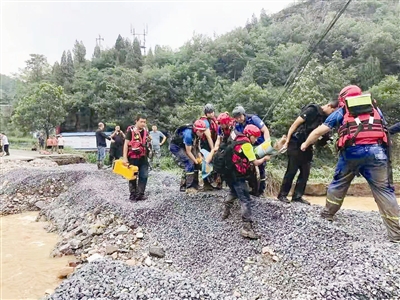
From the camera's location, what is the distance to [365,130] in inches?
142

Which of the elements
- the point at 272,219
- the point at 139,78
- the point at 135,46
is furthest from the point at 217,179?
the point at 135,46

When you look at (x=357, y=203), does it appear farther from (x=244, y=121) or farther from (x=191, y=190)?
(x=244, y=121)

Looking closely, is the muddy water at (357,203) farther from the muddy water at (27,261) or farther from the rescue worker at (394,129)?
the muddy water at (27,261)

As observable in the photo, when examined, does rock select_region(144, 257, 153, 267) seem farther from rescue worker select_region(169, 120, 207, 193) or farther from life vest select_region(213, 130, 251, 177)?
rescue worker select_region(169, 120, 207, 193)

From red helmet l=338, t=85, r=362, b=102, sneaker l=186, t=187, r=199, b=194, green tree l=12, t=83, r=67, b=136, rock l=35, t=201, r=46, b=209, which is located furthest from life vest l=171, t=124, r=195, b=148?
green tree l=12, t=83, r=67, b=136

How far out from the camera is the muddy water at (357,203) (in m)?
8.06

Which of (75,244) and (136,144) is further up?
(136,144)

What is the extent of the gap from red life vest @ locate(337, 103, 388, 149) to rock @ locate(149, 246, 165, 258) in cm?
269

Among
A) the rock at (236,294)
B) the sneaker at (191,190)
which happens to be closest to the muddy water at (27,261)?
the sneaker at (191,190)

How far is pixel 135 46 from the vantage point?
1593 inches

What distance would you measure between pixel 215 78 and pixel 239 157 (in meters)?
24.8

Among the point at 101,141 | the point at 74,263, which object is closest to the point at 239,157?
the point at 74,263

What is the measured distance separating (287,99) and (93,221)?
13.9 meters

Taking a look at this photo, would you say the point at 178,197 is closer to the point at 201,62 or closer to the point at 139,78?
→ the point at 139,78
